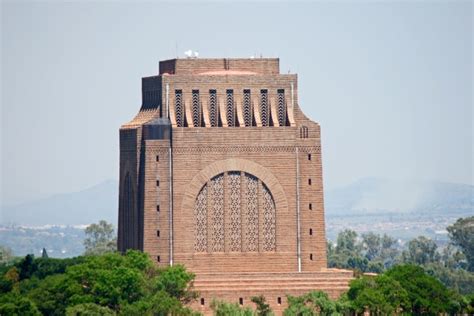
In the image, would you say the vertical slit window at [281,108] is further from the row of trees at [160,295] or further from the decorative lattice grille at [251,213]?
the row of trees at [160,295]

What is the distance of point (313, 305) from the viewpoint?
349ft

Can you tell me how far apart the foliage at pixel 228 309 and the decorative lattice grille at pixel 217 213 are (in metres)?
5.33

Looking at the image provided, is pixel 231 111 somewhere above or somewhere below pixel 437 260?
below

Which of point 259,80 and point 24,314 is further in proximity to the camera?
point 259,80

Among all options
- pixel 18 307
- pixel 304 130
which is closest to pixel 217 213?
pixel 304 130

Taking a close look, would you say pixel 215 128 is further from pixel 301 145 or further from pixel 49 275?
pixel 49 275

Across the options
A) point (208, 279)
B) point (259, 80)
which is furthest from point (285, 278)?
point (259, 80)

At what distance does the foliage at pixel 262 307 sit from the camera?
105 metres

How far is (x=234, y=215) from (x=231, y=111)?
5597mm

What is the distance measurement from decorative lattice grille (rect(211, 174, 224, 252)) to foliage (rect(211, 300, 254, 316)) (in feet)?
17.5

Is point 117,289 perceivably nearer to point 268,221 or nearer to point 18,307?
point 18,307

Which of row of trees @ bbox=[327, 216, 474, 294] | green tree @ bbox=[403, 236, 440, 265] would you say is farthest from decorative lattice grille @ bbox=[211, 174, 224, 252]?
green tree @ bbox=[403, 236, 440, 265]

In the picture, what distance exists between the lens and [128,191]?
115 metres

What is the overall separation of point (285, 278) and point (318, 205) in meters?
4.81
